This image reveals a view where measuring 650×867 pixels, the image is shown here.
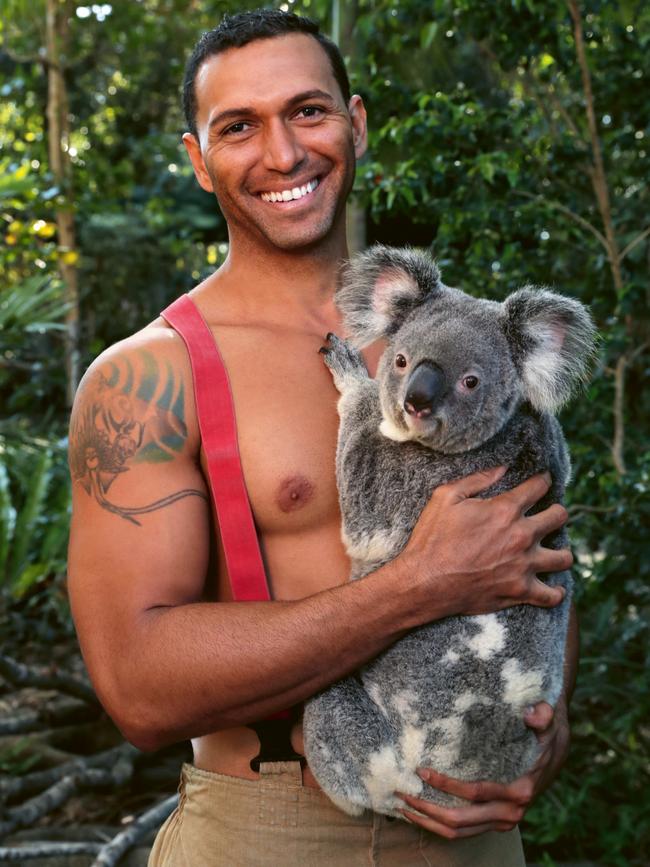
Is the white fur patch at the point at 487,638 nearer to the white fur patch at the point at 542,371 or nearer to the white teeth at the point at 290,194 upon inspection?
the white fur patch at the point at 542,371

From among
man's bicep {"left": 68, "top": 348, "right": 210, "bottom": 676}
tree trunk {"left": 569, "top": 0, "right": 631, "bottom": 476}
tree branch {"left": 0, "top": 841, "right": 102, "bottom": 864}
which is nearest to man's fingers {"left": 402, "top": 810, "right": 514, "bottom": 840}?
man's bicep {"left": 68, "top": 348, "right": 210, "bottom": 676}

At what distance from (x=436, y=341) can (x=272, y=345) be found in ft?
1.26

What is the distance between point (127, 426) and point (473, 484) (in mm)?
628

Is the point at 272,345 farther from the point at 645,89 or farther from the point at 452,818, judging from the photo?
the point at 645,89

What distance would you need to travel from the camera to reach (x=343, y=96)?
6.98 feet

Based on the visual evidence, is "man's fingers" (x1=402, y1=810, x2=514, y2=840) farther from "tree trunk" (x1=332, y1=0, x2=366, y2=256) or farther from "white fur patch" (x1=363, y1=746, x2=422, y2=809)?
"tree trunk" (x1=332, y1=0, x2=366, y2=256)

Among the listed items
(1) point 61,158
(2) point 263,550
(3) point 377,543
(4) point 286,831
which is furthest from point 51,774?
(1) point 61,158

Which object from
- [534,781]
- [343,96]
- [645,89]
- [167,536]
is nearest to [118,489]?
[167,536]

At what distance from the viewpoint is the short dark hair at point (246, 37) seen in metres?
1.98

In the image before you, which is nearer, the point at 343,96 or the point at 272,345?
the point at 272,345

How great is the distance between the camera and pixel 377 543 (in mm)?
1736

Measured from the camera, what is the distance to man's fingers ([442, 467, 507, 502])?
5.47 feet

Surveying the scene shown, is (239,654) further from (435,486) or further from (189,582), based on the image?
(435,486)

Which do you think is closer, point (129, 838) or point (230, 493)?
point (230, 493)
